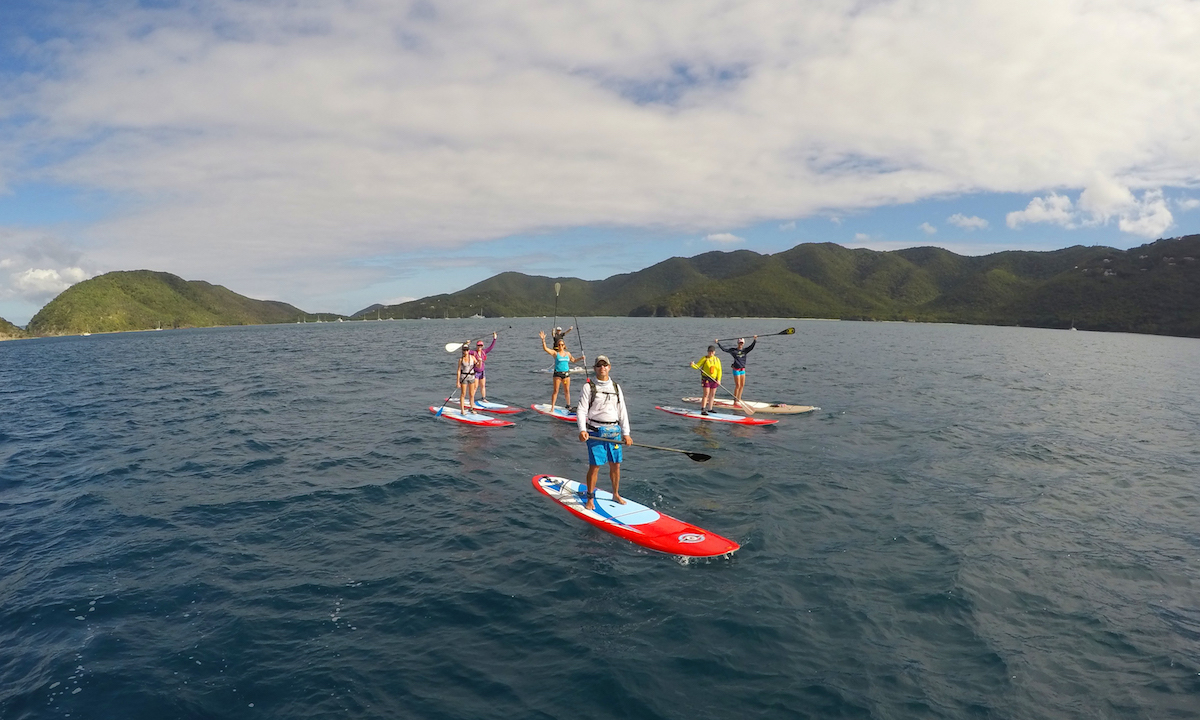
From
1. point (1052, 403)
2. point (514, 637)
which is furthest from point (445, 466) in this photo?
point (1052, 403)

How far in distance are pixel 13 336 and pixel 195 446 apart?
25799cm

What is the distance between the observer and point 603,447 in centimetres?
1308

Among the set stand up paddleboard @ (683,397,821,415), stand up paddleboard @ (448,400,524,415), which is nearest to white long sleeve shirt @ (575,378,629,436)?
stand up paddleboard @ (448,400,524,415)

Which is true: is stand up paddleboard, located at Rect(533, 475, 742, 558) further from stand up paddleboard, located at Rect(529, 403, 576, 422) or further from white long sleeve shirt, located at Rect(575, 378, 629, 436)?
stand up paddleboard, located at Rect(529, 403, 576, 422)

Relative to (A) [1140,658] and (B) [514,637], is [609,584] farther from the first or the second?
(A) [1140,658]

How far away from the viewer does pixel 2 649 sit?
312 inches

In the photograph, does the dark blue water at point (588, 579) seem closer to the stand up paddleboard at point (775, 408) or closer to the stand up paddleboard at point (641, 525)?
the stand up paddleboard at point (641, 525)

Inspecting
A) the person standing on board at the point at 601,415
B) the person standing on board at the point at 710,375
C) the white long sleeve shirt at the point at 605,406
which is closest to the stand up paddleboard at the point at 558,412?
the person standing on board at the point at 710,375

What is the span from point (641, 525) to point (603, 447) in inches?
79.2

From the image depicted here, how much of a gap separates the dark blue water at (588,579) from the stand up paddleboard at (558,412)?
10.2 ft

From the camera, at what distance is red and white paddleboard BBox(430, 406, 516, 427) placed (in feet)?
73.6

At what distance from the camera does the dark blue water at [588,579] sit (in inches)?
281

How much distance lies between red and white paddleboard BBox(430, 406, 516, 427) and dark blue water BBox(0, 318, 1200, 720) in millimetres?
1491

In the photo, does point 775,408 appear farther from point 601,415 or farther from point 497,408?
point 601,415
